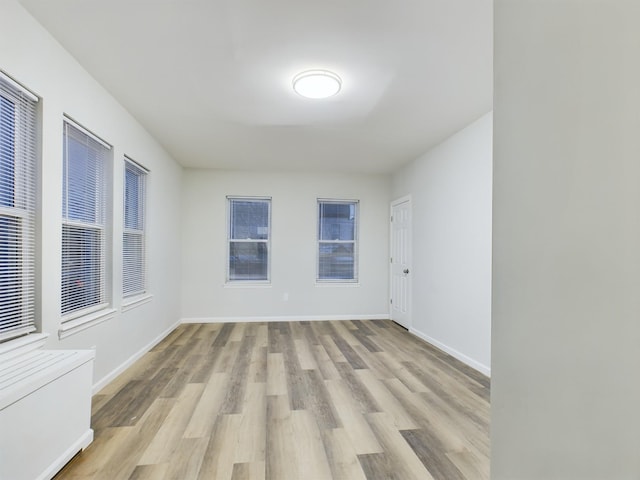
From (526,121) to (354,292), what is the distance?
4.91 m

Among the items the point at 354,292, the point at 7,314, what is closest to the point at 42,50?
the point at 7,314

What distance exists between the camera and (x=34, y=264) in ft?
6.49

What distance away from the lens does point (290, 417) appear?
2.27 metres

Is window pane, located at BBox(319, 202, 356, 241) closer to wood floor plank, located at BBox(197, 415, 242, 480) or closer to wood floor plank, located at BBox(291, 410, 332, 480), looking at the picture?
wood floor plank, located at BBox(291, 410, 332, 480)

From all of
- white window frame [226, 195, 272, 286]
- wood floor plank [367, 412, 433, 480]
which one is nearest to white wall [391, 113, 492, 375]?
wood floor plank [367, 412, 433, 480]

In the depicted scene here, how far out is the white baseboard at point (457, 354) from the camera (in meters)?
3.12

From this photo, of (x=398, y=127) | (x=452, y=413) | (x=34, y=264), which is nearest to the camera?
(x=34, y=264)

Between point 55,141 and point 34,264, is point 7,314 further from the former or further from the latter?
point 55,141

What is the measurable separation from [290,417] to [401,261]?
3304 mm

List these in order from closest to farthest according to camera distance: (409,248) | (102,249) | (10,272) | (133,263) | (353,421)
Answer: (10,272) → (353,421) → (102,249) → (133,263) → (409,248)

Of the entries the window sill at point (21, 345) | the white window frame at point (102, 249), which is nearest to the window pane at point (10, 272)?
the window sill at point (21, 345)

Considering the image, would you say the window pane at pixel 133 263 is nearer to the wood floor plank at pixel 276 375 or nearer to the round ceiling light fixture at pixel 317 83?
the wood floor plank at pixel 276 375

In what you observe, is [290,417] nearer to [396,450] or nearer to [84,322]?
[396,450]

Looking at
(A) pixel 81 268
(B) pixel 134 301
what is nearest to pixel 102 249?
(A) pixel 81 268
